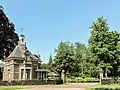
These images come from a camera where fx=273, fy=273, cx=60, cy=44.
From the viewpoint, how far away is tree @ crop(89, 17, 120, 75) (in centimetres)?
5356

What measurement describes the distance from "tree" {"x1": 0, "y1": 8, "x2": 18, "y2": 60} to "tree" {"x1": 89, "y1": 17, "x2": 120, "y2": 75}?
2703cm

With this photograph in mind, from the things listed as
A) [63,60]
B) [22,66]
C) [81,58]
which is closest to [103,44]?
[63,60]

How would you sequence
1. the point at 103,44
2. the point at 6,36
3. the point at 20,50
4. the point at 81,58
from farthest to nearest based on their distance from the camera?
the point at 81,58 < the point at 6,36 < the point at 20,50 < the point at 103,44

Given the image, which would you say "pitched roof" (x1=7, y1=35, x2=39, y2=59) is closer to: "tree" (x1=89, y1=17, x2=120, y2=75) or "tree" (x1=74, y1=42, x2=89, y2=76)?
"tree" (x1=89, y1=17, x2=120, y2=75)

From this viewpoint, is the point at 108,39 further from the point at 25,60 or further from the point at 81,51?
the point at 81,51

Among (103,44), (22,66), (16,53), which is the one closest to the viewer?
(103,44)

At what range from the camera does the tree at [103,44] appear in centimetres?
5356

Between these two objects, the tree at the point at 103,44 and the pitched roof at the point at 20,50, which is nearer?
the tree at the point at 103,44

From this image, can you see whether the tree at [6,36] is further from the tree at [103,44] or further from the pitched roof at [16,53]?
the tree at [103,44]

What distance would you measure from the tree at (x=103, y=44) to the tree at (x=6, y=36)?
88.7ft

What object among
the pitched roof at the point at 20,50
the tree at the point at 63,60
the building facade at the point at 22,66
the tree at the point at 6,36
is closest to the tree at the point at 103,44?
the tree at the point at 63,60

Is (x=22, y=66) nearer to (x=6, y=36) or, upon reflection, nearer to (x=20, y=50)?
(x=20, y=50)

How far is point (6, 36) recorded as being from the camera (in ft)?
245

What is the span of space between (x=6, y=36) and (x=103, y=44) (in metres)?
31.0
